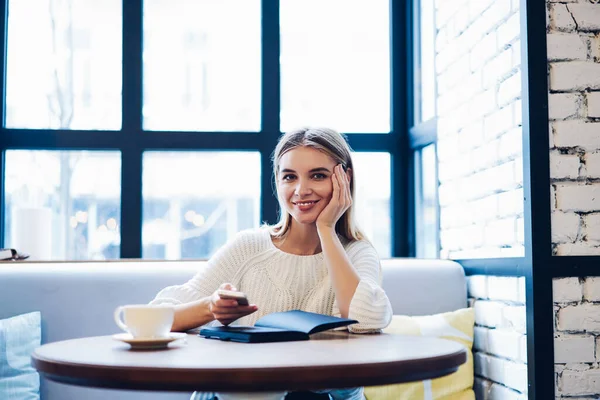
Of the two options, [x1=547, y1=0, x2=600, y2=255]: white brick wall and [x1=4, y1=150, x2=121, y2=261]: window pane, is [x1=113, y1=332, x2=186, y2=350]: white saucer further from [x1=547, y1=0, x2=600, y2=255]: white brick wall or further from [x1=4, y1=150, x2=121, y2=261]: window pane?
[x1=4, y1=150, x2=121, y2=261]: window pane

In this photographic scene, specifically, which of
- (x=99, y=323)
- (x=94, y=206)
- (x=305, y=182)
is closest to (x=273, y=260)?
(x=305, y=182)

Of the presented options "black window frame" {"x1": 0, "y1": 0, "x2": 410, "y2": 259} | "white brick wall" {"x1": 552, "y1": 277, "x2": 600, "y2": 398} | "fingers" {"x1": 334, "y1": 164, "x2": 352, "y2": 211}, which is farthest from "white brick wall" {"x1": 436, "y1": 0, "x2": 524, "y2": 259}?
"fingers" {"x1": 334, "y1": 164, "x2": 352, "y2": 211}

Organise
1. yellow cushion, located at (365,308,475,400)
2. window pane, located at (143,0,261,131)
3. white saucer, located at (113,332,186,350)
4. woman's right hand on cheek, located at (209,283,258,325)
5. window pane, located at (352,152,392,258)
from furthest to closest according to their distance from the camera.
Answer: window pane, located at (352,152,392,258)
window pane, located at (143,0,261,131)
yellow cushion, located at (365,308,475,400)
woman's right hand on cheek, located at (209,283,258,325)
white saucer, located at (113,332,186,350)

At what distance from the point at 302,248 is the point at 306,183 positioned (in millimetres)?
214

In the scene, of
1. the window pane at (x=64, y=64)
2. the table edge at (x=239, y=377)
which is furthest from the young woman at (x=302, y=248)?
the window pane at (x=64, y=64)

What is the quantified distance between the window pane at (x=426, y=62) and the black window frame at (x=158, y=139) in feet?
0.42

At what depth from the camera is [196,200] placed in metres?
3.01

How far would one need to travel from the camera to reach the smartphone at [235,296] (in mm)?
1470

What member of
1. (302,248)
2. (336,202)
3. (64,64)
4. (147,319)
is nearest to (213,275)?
(302,248)

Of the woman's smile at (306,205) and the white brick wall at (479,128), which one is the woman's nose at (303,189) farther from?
the white brick wall at (479,128)

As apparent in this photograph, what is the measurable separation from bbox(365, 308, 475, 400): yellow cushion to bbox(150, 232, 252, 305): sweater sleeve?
0.60m

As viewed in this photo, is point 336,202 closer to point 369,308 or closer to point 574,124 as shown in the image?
point 369,308

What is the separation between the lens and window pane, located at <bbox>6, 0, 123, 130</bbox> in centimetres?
296

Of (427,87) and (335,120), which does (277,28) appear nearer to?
(335,120)
